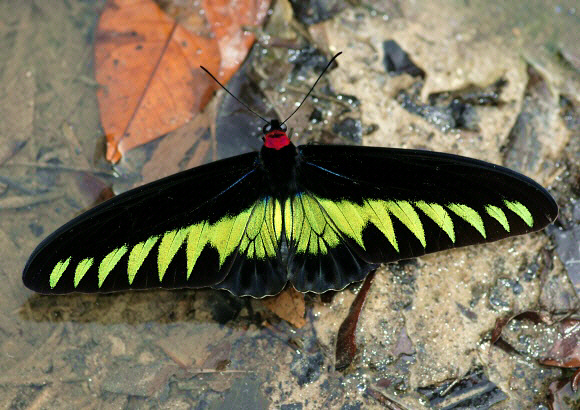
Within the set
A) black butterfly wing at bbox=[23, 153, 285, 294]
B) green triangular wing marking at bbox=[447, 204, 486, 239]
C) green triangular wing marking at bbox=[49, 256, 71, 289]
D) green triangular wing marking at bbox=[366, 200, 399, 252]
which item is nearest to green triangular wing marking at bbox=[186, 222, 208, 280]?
black butterfly wing at bbox=[23, 153, 285, 294]

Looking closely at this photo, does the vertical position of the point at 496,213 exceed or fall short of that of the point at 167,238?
it falls short

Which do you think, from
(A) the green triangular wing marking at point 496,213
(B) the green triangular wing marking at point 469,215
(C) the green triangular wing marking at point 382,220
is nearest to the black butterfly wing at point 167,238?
(C) the green triangular wing marking at point 382,220

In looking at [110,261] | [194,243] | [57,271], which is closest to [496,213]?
[194,243]

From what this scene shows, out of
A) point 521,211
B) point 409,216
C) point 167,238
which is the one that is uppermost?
point 167,238

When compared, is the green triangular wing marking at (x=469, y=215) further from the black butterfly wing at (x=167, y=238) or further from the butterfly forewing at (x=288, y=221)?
the black butterfly wing at (x=167, y=238)

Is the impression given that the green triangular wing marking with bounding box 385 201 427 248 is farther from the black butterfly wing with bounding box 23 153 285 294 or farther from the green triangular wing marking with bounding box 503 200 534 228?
the black butterfly wing with bounding box 23 153 285 294

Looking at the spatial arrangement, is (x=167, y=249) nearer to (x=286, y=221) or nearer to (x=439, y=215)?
(x=286, y=221)

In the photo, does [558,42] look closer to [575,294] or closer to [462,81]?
[462,81]

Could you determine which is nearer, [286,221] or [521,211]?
[521,211]
